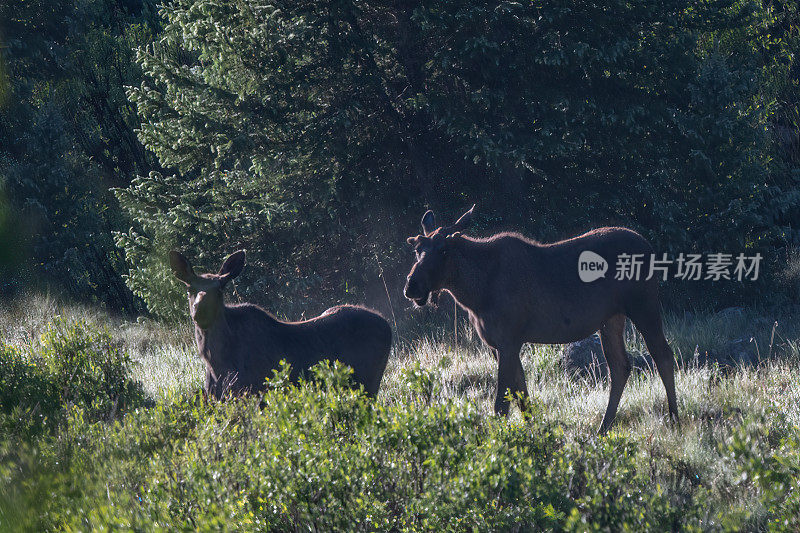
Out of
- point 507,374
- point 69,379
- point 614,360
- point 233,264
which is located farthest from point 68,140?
point 614,360

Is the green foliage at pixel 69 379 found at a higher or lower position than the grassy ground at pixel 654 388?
higher

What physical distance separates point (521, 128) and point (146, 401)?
722cm

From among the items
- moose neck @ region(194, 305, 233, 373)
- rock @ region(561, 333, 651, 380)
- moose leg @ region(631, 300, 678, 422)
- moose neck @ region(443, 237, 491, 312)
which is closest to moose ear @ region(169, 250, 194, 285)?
moose neck @ region(194, 305, 233, 373)

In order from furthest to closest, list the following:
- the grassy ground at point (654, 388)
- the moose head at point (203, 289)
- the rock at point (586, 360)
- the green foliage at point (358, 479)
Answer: the rock at point (586, 360), the moose head at point (203, 289), the grassy ground at point (654, 388), the green foliage at point (358, 479)

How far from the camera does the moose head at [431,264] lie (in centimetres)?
695

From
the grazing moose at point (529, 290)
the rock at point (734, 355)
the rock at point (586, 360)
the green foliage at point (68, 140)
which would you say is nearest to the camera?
the grazing moose at point (529, 290)

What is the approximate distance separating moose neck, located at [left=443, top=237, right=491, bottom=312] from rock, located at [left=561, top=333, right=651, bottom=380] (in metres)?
3.09

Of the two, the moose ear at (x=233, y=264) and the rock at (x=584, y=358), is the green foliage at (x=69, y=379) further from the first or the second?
the rock at (x=584, y=358)

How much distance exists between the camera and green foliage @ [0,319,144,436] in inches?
317

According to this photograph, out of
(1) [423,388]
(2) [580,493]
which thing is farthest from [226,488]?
(2) [580,493]

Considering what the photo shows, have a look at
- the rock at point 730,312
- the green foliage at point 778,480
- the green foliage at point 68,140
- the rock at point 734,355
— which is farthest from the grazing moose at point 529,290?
the green foliage at point 68,140

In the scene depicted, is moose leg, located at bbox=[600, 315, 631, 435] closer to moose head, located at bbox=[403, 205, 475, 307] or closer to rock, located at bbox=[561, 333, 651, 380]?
moose head, located at bbox=[403, 205, 475, 307]

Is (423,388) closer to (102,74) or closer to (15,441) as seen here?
(15,441)

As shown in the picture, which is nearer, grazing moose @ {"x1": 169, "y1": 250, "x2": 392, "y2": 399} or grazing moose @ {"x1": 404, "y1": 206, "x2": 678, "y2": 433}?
grazing moose @ {"x1": 169, "y1": 250, "x2": 392, "y2": 399}
